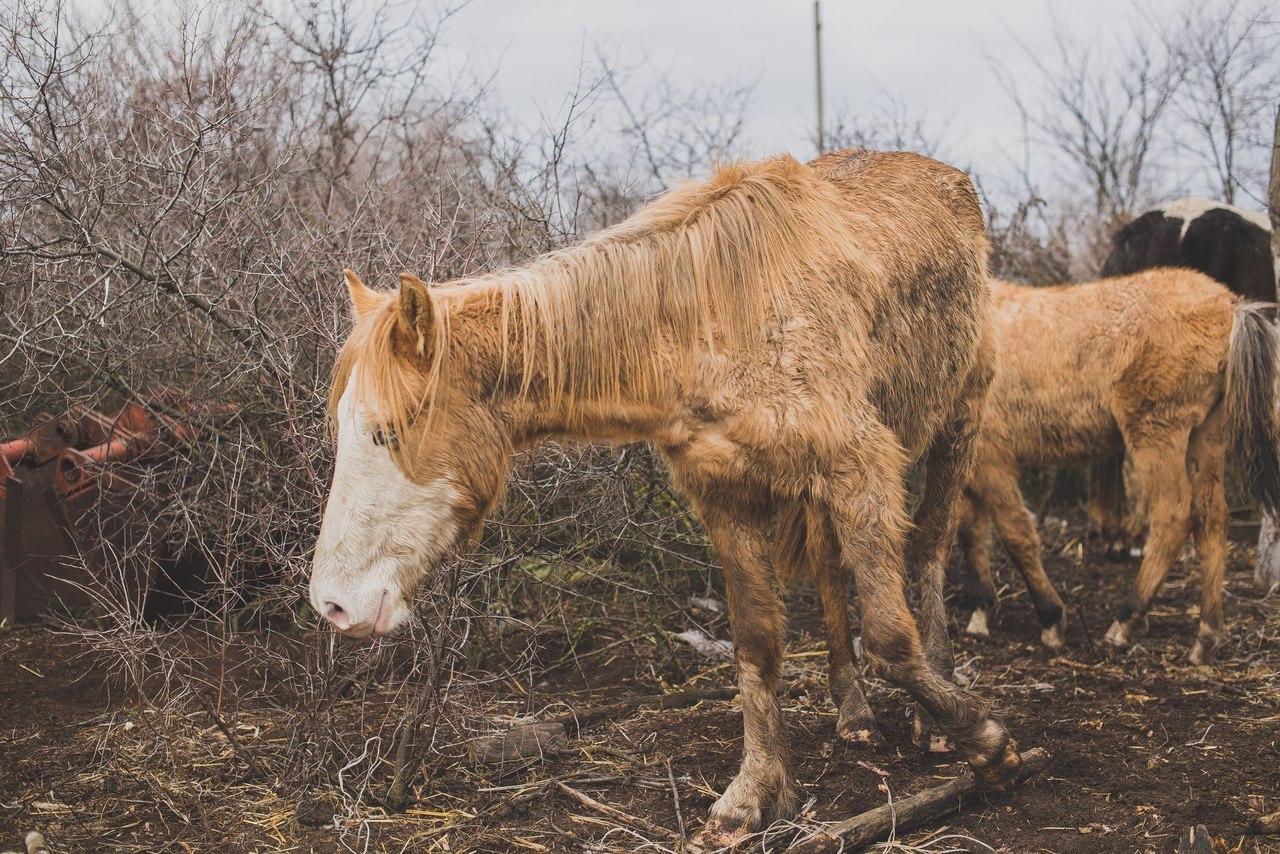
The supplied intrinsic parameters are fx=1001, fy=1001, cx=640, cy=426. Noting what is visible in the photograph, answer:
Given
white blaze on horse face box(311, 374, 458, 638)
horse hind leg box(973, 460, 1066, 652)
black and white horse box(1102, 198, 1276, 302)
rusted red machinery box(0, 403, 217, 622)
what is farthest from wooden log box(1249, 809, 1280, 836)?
black and white horse box(1102, 198, 1276, 302)

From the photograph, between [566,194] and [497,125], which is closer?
[566,194]

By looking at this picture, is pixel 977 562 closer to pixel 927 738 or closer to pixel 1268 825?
pixel 927 738

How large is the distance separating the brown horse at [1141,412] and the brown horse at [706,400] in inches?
91.7

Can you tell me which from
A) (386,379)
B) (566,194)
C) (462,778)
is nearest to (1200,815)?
(462,778)

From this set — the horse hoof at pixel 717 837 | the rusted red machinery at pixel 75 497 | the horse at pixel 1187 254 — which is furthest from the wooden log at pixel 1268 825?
the horse at pixel 1187 254

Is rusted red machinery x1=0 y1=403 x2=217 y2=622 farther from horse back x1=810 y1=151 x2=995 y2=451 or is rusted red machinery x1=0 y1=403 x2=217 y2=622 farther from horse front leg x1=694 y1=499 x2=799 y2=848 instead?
horse back x1=810 y1=151 x2=995 y2=451

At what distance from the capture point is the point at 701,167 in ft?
26.2

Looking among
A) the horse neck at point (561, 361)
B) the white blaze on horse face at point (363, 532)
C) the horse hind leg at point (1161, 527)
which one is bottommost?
the horse hind leg at point (1161, 527)

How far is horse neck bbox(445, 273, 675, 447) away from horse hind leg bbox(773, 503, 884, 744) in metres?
1.07

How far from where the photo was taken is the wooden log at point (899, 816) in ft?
10.7

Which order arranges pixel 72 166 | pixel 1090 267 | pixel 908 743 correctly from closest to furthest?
1. pixel 908 743
2. pixel 72 166
3. pixel 1090 267

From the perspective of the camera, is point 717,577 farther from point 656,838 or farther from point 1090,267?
point 1090,267

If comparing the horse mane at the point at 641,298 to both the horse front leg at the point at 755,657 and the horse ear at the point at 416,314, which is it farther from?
the horse front leg at the point at 755,657

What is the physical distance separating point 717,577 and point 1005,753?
2.90 metres
